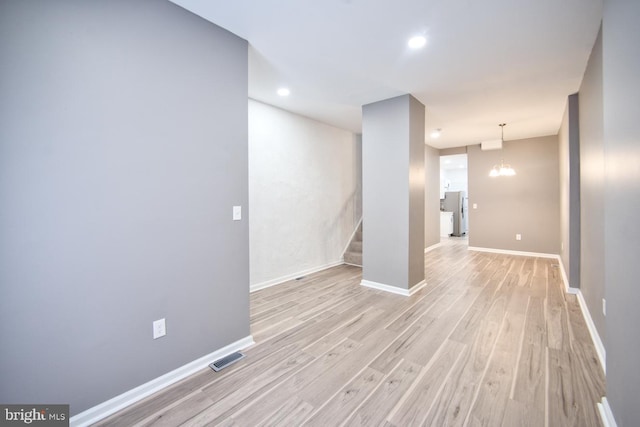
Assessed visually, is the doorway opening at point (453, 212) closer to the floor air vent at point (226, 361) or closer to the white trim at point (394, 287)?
the white trim at point (394, 287)

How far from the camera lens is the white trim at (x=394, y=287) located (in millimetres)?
3608

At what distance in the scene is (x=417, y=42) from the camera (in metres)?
2.32

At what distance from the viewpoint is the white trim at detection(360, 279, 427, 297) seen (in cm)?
361

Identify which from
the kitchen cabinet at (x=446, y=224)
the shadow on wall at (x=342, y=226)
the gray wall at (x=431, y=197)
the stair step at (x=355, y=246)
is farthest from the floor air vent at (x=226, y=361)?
the kitchen cabinet at (x=446, y=224)

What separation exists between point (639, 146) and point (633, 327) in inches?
31.3

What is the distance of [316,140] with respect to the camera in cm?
484

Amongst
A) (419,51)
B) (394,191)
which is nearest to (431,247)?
(394,191)

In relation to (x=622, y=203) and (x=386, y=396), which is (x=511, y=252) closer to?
(x=622, y=203)

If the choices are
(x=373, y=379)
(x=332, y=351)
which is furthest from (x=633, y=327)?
(x=332, y=351)

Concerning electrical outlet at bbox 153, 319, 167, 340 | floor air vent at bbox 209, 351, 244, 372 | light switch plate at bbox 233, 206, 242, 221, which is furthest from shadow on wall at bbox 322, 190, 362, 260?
electrical outlet at bbox 153, 319, 167, 340

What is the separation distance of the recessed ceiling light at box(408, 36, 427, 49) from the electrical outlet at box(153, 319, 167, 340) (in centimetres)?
300

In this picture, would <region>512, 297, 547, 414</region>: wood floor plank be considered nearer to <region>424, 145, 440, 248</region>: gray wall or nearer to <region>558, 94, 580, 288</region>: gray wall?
<region>558, 94, 580, 288</region>: gray wall

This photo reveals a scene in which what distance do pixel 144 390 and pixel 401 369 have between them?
6.01 feet

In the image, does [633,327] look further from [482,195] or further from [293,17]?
[482,195]
